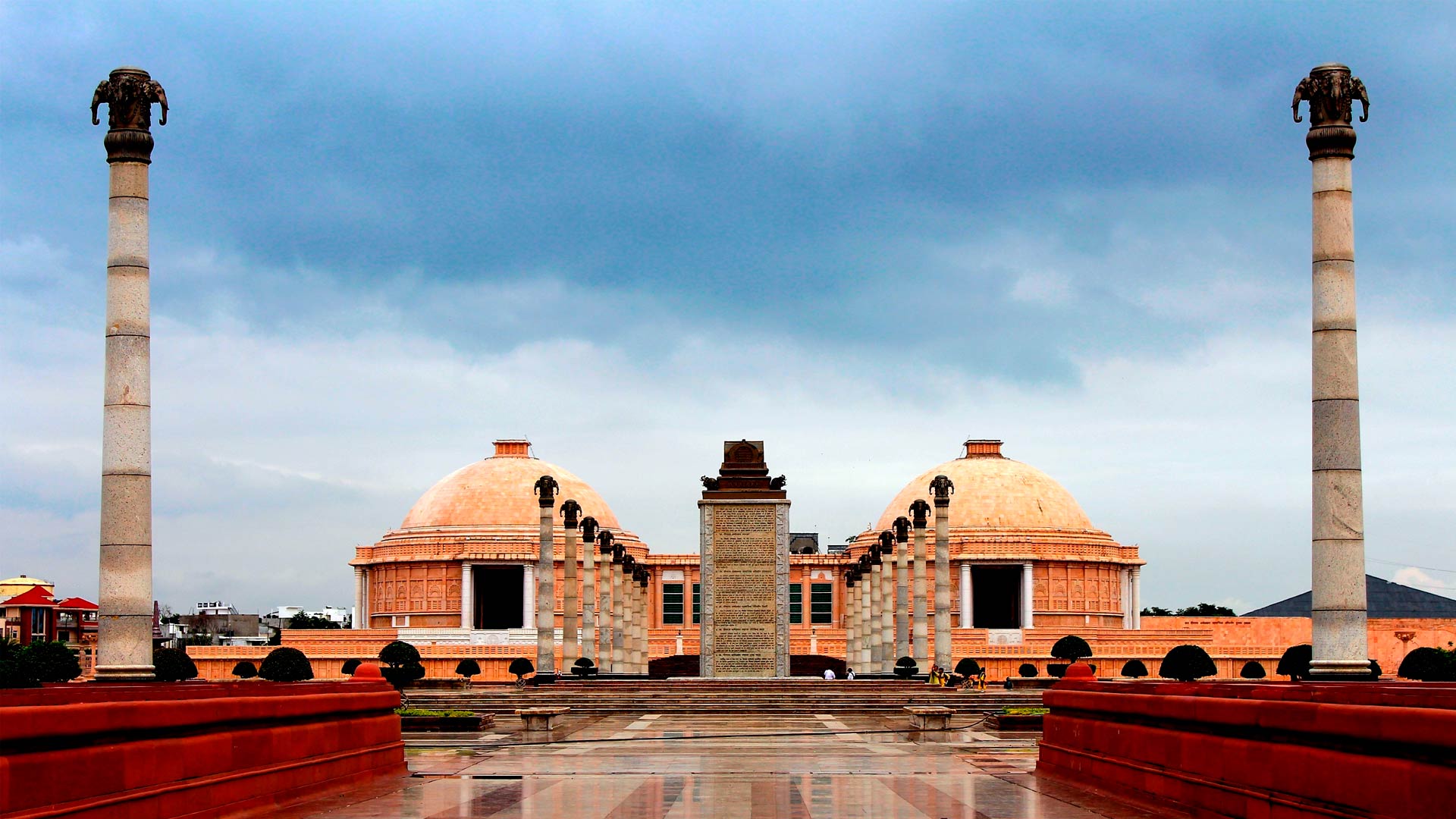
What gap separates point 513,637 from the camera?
84312mm

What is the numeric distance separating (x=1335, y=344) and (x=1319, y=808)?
531 inches

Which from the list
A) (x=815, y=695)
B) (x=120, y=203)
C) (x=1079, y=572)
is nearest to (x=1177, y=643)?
(x=1079, y=572)

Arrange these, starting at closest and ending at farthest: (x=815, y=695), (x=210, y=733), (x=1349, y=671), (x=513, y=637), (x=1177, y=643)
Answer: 1. (x=210, y=733)
2. (x=1349, y=671)
3. (x=815, y=695)
4. (x=1177, y=643)
5. (x=513, y=637)

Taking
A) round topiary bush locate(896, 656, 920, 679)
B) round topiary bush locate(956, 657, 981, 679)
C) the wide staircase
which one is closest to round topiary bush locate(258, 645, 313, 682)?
the wide staircase

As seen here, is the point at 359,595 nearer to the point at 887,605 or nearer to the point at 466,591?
the point at 466,591

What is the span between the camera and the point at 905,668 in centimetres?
5231

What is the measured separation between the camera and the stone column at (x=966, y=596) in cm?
9081

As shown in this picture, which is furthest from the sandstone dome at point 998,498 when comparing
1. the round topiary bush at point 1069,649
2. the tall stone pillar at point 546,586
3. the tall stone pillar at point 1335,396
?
the tall stone pillar at point 1335,396

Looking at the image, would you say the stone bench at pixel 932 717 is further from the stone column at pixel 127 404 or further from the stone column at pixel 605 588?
the stone column at pixel 605 588

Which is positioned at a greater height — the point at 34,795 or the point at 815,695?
the point at 34,795

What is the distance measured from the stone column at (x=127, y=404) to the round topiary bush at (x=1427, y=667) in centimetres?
→ 3787

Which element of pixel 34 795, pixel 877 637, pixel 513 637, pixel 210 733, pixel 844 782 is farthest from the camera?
pixel 513 637

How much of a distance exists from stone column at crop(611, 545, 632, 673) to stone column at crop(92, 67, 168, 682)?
1485 inches

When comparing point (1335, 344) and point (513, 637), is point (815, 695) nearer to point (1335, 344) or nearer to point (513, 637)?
point (1335, 344)
